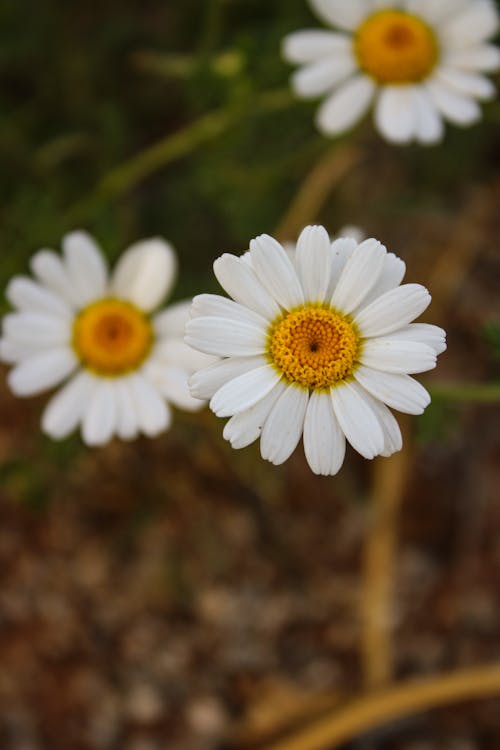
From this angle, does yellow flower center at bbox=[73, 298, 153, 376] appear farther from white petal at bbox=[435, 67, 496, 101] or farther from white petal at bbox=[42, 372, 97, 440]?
white petal at bbox=[435, 67, 496, 101]

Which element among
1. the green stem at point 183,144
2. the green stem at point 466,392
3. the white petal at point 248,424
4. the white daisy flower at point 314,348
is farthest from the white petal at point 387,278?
the green stem at point 183,144

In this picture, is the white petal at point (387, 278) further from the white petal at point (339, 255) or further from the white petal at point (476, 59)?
the white petal at point (476, 59)

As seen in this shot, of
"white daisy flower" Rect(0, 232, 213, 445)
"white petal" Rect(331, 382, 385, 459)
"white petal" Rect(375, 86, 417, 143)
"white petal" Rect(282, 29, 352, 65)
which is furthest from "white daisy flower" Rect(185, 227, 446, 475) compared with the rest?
"white petal" Rect(282, 29, 352, 65)

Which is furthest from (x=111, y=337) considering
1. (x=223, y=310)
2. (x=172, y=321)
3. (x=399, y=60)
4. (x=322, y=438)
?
(x=399, y=60)

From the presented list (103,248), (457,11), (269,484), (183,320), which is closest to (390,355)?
(183,320)

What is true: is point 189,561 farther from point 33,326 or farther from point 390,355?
point 390,355

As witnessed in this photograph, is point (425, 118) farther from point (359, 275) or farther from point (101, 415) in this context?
point (101, 415)
